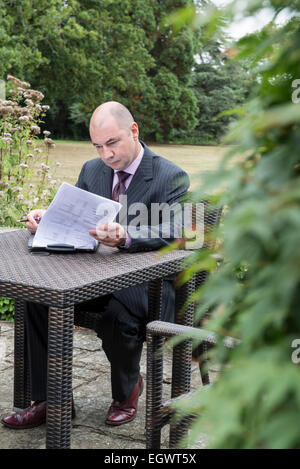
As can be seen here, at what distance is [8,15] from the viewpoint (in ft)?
53.5

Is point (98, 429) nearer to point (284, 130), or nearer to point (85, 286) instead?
point (85, 286)

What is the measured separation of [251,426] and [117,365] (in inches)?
80.8

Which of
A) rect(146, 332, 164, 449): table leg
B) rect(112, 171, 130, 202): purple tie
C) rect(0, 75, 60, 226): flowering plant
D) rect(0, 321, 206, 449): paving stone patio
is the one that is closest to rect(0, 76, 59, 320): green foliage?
rect(0, 75, 60, 226): flowering plant

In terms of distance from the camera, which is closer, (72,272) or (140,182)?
(72,272)

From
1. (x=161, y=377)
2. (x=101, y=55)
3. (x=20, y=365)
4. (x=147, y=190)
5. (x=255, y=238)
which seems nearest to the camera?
(x=255, y=238)

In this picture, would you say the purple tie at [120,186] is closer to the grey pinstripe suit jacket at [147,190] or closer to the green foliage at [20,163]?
the grey pinstripe suit jacket at [147,190]

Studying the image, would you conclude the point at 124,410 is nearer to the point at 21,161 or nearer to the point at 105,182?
the point at 105,182

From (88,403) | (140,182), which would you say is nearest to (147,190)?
(140,182)

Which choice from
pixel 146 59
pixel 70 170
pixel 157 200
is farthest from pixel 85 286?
pixel 146 59

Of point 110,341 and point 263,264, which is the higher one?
point 263,264

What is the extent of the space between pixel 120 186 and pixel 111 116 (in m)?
0.38

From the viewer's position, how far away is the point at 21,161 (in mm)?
5441

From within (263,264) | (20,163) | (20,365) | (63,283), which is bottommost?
(20,365)

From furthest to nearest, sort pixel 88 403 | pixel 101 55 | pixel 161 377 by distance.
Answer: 1. pixel 101 55
2. pixel 88 403
3. pixel 161 377
